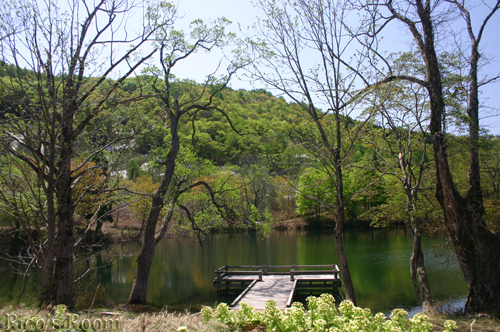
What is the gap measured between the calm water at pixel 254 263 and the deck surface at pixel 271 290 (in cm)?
151

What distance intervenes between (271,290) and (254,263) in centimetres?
667

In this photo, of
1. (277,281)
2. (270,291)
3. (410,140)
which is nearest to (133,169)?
(277,281)

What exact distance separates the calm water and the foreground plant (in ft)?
15.3

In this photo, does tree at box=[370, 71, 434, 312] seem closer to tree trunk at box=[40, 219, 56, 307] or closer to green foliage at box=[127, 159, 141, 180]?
tree trunk at box=[40, 219, 56, 307]

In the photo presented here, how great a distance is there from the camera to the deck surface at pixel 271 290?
12133 millimetres

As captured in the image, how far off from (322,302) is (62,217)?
467 centimetres

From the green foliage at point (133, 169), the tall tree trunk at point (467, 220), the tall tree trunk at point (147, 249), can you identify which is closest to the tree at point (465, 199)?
the tall tree trunk at point (467, 220)

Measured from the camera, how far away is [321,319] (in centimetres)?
337

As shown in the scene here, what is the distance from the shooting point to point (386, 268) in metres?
17.9

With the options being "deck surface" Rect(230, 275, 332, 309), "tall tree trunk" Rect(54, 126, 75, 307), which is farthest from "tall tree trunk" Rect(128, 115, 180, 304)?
"tall tree trunk" Rect(54, 126, 75, 307)

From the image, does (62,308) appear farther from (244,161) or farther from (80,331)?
(244,161)

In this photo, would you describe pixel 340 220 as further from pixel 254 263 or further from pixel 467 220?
pixel 254 263

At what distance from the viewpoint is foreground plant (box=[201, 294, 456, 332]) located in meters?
3.38

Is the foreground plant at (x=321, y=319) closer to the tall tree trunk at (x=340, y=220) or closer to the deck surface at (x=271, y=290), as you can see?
the tall tree trunk at (x=340, y=220)
